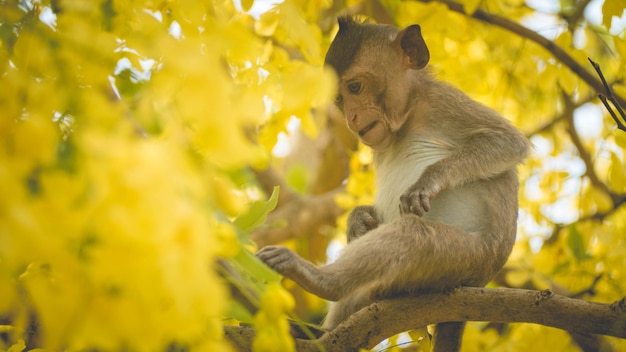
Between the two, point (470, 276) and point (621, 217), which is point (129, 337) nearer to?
point (470, 276)

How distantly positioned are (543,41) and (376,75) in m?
1.24

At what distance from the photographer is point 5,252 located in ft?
4.34

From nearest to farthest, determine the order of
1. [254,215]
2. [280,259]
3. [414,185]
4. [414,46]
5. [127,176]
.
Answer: [127,176] → [254,215] → [280,259] → [414,185] → [414,46]

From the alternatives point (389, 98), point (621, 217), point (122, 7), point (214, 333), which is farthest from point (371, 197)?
point (214, 333)

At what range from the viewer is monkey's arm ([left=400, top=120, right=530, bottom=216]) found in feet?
13.6

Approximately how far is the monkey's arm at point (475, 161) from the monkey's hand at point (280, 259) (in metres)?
0.73

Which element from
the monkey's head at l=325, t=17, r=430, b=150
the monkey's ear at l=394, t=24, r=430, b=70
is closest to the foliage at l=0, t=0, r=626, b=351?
the monkey's head at l=325, t=17, r=430, b=150

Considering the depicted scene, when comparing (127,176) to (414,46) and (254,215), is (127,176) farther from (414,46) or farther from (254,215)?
(414,46)

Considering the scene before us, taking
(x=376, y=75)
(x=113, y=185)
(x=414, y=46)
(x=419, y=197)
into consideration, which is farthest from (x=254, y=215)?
(x=414, y=46)

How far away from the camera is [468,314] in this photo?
11.7ft

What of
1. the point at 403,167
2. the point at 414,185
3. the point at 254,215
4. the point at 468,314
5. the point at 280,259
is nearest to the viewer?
the point at 254,215

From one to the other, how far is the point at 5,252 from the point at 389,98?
3.64m

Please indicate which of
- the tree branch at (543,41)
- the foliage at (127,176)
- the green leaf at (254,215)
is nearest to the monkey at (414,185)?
the tree branch at (543,41)

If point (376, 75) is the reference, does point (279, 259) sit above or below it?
below
